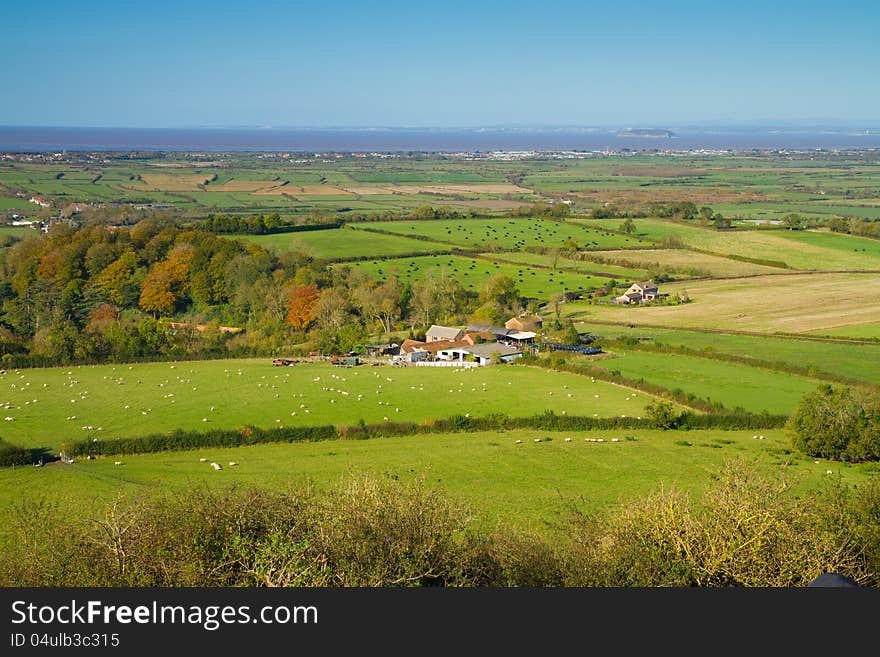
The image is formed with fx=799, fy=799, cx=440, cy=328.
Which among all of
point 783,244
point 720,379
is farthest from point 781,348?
Answer: point 783,244

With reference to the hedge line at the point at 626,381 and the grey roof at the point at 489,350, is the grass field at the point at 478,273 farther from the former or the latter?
the hedge line at the point at 626,381

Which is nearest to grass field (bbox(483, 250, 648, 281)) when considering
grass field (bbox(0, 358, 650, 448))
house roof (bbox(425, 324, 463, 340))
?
house roof (bbox(425, 324, 463, 340))

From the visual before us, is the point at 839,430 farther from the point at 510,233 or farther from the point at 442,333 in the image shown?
the point at 510,233

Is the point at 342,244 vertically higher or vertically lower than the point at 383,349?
higher

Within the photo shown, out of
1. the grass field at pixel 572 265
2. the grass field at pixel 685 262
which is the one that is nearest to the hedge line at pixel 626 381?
the grass field at pixel 572 265

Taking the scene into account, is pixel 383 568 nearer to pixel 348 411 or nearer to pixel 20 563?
pixel 20 563

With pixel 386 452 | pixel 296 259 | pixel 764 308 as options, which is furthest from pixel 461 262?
pixel 386 452
